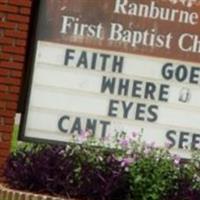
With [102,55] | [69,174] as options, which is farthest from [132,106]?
[69,174]

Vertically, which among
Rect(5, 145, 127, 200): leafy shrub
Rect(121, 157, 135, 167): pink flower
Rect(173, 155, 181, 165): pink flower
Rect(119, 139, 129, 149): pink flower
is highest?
Rect(119, 139, 129, 149): pink flower

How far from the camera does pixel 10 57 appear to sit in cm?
1044

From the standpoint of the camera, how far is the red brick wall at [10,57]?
34.2ft

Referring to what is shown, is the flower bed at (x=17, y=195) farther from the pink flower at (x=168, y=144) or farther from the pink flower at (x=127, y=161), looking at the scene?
the pink flower at (x=168, y=144)

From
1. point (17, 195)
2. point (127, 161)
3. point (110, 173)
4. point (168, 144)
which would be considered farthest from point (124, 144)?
point (17, 195)

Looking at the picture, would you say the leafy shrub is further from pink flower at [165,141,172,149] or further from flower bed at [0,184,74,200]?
pink flower at [165,141,172,149]

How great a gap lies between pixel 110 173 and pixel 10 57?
1.89 metres

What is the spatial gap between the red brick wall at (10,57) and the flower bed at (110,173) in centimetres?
71

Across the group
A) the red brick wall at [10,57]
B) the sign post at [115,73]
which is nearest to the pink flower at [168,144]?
the sign post at [115,73]

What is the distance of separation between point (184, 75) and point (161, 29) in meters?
0.57

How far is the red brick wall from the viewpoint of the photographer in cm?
1042

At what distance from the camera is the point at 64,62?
Result: 34.4 ft

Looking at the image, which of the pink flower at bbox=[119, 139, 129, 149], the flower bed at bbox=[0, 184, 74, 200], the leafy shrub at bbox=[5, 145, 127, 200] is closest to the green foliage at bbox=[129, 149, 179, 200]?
the leafy shrub at bbox=[5, 145, 127, 200]

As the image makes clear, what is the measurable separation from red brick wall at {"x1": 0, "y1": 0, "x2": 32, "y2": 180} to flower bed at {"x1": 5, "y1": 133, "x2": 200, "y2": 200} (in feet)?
2.34
